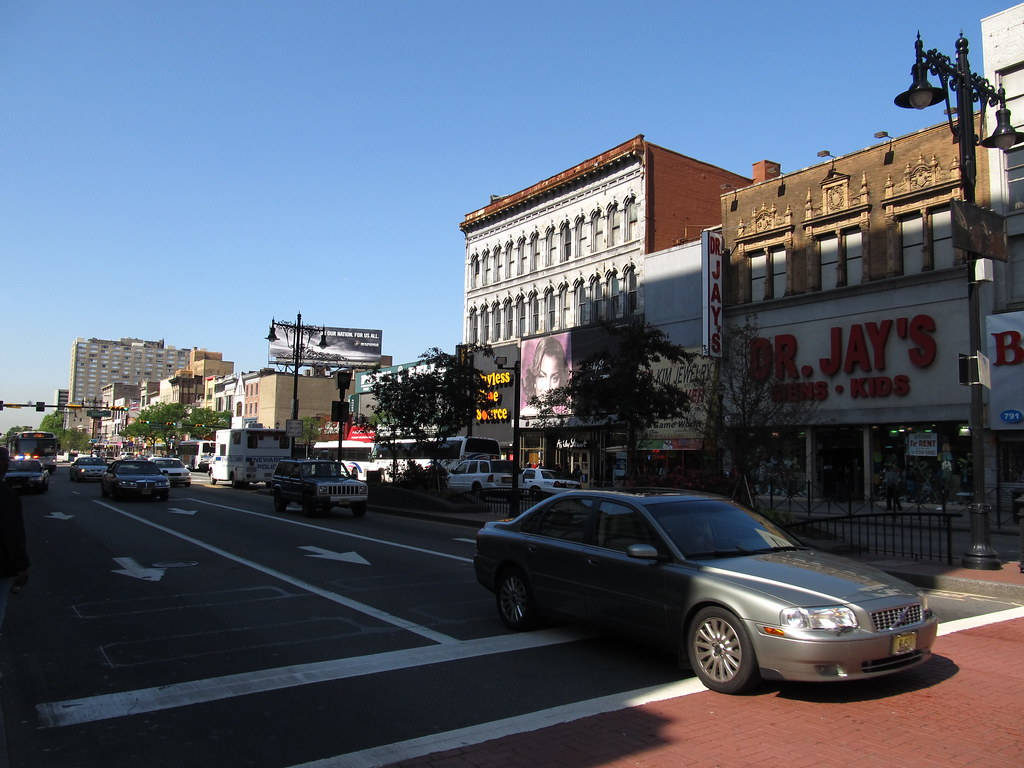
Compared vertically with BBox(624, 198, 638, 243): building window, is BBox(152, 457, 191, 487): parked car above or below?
below

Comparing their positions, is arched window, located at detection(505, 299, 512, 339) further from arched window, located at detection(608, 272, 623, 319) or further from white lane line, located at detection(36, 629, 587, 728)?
white lane line, located at detection(36, 629, 587, 728)

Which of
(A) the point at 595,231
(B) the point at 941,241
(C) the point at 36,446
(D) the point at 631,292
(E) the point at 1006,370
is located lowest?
(C) the point at 36,446

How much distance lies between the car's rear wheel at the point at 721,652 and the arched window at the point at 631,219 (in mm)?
37901

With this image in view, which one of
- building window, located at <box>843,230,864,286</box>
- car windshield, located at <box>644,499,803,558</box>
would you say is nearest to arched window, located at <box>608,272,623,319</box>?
building window, located at <box>843,230,864,286</box>

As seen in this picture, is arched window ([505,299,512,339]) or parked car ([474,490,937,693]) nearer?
parked car ([474,490,937,693])

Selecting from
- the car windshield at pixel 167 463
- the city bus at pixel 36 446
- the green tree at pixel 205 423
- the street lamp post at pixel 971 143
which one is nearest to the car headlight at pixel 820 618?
the street lamp post at pixel 971 143

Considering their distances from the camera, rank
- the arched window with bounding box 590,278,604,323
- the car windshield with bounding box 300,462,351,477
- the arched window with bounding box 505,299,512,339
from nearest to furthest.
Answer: the car windshield with bounding box 300,462,351,477
the arched window with bounding box 590,278,604,323
the arched window with bounding box 505,299,512,339

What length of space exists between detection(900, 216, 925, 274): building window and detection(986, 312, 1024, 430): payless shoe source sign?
4.00 meters

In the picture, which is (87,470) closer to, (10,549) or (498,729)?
(10,549)

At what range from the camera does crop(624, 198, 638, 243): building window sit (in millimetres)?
42656

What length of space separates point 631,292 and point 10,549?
1528 inches

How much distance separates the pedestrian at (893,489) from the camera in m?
26.0

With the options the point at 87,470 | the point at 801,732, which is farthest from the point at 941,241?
the point at 87,470

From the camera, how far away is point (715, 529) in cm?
693
